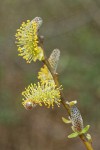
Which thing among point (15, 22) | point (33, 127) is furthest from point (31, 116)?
point (15, 22)

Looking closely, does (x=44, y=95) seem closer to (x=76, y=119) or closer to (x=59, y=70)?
(x=76, y=119)

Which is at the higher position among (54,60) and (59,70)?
(59,70)

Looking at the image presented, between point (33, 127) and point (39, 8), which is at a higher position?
point (39, 8)

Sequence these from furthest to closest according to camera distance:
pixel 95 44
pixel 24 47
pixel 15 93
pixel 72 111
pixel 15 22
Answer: pixel 15 93 → pixel 15 22 → pixel 95 44 → pixel 24 47 → pixel 72 111

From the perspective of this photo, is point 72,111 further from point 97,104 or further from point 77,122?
point 97,104

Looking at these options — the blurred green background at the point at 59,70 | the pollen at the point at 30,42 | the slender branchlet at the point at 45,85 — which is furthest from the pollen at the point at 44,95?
the blurred green background at the point at 59,70

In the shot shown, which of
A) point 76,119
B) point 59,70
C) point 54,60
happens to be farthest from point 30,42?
point 59,70

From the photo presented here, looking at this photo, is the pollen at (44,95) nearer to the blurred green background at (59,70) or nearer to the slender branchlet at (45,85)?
the slender branchlet at (45,85)
